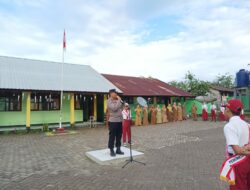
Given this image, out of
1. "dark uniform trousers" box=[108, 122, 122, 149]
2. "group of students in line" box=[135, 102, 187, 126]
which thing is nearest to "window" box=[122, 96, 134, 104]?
"group of students in line" box=[135, 102, 187, 126]

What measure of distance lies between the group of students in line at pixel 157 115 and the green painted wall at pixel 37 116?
439 centimetres

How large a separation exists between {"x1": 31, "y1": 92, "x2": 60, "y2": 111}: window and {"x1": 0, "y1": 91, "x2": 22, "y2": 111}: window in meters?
0.83

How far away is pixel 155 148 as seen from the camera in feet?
30.1

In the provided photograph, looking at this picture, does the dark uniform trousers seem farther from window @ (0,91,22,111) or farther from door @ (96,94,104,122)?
door @ (96,94,104,122)

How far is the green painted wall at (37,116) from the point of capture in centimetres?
1480

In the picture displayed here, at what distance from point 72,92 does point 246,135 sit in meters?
13.4

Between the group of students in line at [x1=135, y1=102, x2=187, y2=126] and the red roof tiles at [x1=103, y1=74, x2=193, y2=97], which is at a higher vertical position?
the red roof tiles at [x1=103, y1=74, x2=193, y2=97]

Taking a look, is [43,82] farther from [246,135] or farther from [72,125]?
[246,135]

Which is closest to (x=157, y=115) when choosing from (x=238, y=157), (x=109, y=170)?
(x=109, y=170)

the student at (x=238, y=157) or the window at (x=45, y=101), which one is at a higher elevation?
the window at (x=45, y=101)

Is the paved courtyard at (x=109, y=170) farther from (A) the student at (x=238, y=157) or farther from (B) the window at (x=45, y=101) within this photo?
(B) the window at (x=45, y=101)

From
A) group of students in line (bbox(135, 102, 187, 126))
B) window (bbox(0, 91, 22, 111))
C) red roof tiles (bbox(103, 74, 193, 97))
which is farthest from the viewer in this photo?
red roof tiles (bbox(103, 74, 193, 97))

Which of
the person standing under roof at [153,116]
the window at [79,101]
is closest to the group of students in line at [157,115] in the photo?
the person standing under roof at [153,116]

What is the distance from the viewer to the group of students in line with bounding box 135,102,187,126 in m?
18.3
